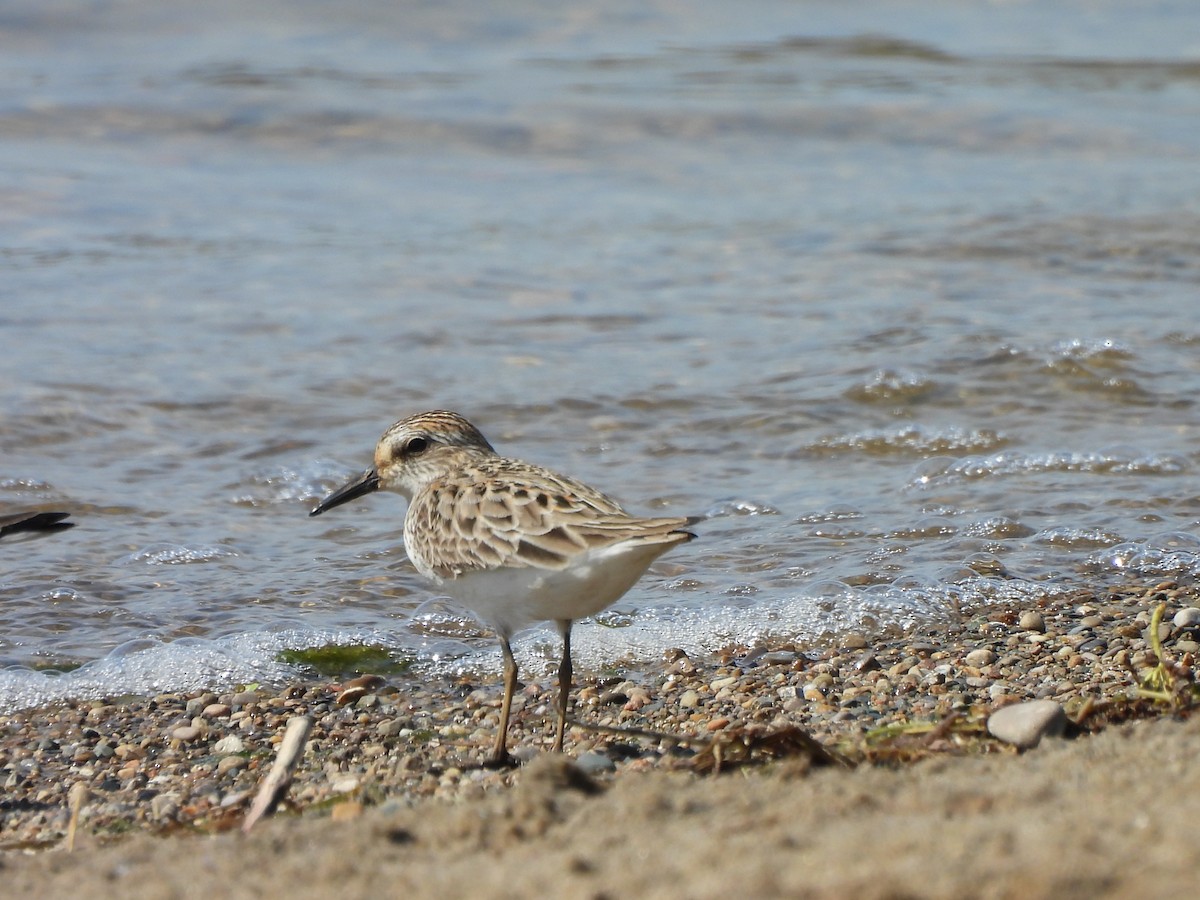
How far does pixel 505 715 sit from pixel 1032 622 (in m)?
1.80

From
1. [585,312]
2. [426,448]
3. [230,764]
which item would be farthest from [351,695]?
[585,312]

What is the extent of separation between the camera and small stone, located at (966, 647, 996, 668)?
455 cm

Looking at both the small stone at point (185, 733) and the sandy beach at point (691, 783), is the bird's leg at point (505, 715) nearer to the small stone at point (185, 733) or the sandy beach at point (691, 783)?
the sandy beach at point (691, 783)

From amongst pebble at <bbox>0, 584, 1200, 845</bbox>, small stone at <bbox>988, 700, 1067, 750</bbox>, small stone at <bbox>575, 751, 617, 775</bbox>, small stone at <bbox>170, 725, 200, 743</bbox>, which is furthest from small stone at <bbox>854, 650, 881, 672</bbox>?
small stone at <bbox>170, 725, 200, 743</bbox>

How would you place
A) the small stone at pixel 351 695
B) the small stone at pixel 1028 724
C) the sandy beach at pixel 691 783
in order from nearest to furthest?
the sandy beach at pixel 691 783 → the small stone at pixel 1028 724 → the small stone at pixel 351 695

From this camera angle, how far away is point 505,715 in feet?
13.4

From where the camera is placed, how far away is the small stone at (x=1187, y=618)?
461cm

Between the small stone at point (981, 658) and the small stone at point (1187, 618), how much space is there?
1.86 ft

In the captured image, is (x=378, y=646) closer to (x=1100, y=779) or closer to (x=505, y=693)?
(x=505, y=693)

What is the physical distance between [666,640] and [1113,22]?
50.4 feet

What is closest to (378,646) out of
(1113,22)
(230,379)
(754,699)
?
(754,699)

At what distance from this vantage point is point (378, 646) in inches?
196

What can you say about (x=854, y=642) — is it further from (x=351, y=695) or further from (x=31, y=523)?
(x=31, y=523)

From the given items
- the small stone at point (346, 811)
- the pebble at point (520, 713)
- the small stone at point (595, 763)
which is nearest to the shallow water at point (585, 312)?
the pebble at point (520, 713)
